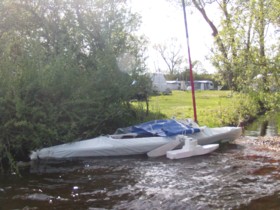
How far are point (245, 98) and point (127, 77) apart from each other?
270 inches

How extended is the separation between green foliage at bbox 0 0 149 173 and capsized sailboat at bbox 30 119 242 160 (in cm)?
37

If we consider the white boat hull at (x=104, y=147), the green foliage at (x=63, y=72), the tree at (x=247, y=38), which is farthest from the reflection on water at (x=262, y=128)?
the white boat hull at (x=104, y=147)

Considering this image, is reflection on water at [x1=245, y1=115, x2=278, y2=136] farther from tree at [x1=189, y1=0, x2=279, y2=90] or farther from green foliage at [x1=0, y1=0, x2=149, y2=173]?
green foliage at [x1=0, y1=0, x2=149, y2=173]

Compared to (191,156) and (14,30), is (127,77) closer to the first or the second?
(191,156)

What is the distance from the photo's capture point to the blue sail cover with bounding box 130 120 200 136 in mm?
11406

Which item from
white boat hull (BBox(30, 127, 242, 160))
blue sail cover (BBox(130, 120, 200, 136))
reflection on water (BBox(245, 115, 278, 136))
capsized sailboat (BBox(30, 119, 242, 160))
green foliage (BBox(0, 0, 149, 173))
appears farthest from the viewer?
reflection on water (BBox(245, 115, 278, 136))

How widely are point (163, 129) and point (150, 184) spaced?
390cm

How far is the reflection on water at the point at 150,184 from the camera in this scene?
6.57 m

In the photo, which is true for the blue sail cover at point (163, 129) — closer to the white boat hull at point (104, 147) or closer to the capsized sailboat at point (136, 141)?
the capsized sailboat at point (136, 141)

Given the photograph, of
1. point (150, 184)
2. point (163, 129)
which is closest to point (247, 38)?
point (163, 129)

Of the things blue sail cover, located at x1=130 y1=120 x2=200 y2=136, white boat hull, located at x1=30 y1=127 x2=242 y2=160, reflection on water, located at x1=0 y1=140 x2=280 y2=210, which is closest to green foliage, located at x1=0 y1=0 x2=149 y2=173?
white boat hull, located at x1=30 y1=127 x2=242 y2=160

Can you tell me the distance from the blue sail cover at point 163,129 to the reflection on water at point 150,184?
3.44ft

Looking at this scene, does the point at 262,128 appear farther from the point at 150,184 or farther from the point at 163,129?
the point at 150,184

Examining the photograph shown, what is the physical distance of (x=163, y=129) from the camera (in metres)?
11.5
